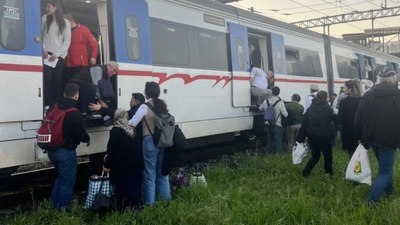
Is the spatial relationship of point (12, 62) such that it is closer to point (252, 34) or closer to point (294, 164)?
point (294, 164)

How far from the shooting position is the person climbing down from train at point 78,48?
6777 millimetres

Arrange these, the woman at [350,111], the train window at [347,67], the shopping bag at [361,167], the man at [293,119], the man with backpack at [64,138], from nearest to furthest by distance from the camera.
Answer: the man with backpack at [64,138] → the shopping bag at [361,167] → the woman at [350,111] → the man at [293,119] → the train window at [347,67]

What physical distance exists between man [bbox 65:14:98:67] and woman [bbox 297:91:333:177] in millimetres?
3652

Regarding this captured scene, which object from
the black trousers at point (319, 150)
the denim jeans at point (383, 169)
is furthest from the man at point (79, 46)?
the denim jeans at point (383, 169)

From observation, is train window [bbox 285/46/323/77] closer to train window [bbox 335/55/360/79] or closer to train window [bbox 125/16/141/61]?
train window [bbox 335/55/360/79]

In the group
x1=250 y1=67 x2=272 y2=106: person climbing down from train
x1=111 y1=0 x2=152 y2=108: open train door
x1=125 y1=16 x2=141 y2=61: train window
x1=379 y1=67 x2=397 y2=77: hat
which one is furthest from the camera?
x1=250 y1=67 x2=272 y2=106: person climbing down from train

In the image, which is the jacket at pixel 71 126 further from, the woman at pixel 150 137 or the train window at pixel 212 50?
the train window at pixel 212 50

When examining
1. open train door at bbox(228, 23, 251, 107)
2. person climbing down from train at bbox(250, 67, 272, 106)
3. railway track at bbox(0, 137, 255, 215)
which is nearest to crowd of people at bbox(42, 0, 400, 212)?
railway track at bbox(0, 137, 255, 215)

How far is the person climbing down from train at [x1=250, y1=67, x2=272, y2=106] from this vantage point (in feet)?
34.3

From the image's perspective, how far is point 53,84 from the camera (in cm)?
648

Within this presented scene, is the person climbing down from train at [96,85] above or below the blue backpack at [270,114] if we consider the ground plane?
above

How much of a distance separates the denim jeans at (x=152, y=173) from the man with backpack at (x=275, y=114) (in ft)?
14.5

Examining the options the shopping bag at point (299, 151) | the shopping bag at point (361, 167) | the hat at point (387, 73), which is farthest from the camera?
the shopping bag at point (299, 151)

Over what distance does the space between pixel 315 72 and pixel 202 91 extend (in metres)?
6.81
